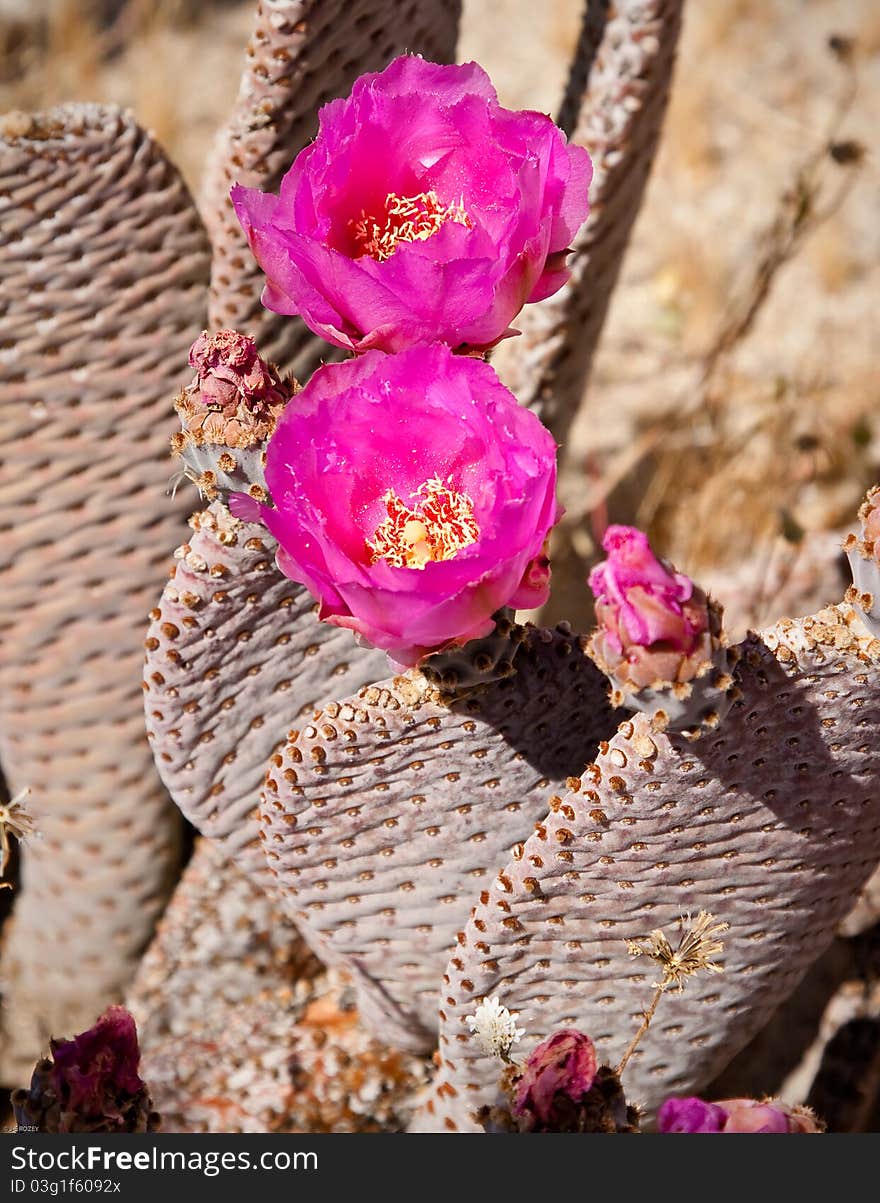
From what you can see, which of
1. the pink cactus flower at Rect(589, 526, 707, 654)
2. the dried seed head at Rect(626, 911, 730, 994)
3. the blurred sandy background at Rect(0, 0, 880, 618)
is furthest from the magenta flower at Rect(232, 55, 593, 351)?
the blurred sandy background at Rect(0, 0, 880, 618)

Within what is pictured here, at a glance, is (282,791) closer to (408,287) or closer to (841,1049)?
(408,287)

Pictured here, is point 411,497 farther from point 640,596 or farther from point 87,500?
point 87,500

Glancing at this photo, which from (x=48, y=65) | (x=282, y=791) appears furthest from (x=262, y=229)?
(x=48, y=65)

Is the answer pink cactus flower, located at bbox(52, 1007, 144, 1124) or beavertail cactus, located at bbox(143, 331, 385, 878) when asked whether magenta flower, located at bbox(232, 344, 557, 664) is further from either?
pink cactus flower, located at bbox(52, 1007, 144, 1124)

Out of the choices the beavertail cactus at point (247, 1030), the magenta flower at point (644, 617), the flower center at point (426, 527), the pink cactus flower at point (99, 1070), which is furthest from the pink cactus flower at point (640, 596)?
the beavertail cactus at point (247, 1030)

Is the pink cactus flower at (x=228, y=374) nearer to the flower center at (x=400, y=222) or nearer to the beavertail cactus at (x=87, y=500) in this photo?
the flower center at (x=400, y=222)

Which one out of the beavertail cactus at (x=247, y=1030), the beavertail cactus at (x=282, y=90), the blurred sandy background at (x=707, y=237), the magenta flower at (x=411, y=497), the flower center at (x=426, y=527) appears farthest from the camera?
the blurred sandy background at (x=707, y=237)
